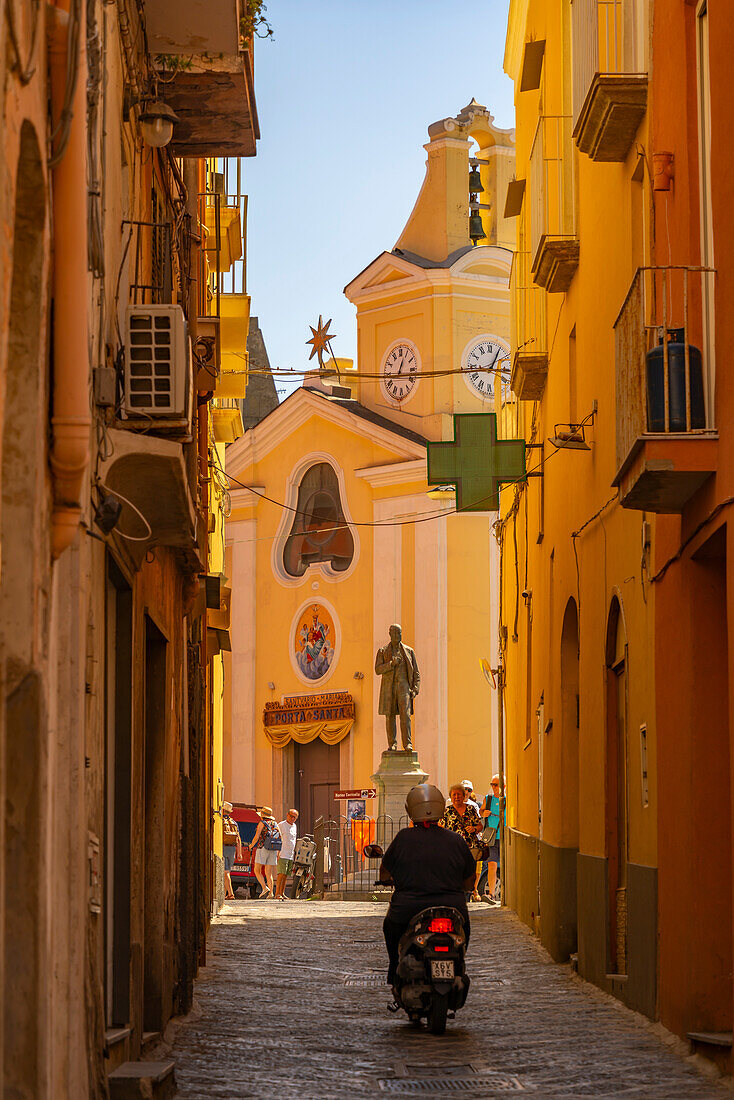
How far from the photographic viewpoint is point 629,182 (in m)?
12.4

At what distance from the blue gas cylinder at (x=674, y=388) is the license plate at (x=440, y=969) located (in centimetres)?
347

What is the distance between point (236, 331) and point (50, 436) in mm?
16323

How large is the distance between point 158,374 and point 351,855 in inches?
1069

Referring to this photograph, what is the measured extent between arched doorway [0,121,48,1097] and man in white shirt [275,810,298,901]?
2499 centimetres

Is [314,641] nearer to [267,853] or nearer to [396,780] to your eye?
[396,780]

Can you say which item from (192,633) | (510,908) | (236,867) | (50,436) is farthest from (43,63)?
(236,867)

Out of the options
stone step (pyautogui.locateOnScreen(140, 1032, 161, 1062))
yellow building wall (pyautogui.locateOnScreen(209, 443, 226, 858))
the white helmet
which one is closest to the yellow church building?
yellow building wall (pyautogui.locateOnScreen(209, 443, 226, 858))

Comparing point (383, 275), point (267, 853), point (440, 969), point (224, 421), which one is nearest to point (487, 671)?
point (267, 853)

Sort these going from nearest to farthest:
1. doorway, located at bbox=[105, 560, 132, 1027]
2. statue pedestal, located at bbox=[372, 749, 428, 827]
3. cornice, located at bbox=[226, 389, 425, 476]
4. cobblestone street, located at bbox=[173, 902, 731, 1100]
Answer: cobblestone street, located at bbox=[173, 902, 731, 1100]
doorway, located at bbox=[105, 560, 132, 1027]
statue pedestal, located at bbox=[372, 749, 428, 827]
cornice, located at bbox=[226, 389, 425, 476]

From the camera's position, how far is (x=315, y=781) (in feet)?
138

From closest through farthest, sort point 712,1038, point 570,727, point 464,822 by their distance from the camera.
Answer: point 712,1038 < point 570,727 < point 464,822

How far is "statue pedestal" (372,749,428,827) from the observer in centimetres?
3142

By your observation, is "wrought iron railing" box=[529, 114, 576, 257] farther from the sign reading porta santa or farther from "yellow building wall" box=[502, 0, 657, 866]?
the sign reading porta santa

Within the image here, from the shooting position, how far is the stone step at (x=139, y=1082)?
7328mm
